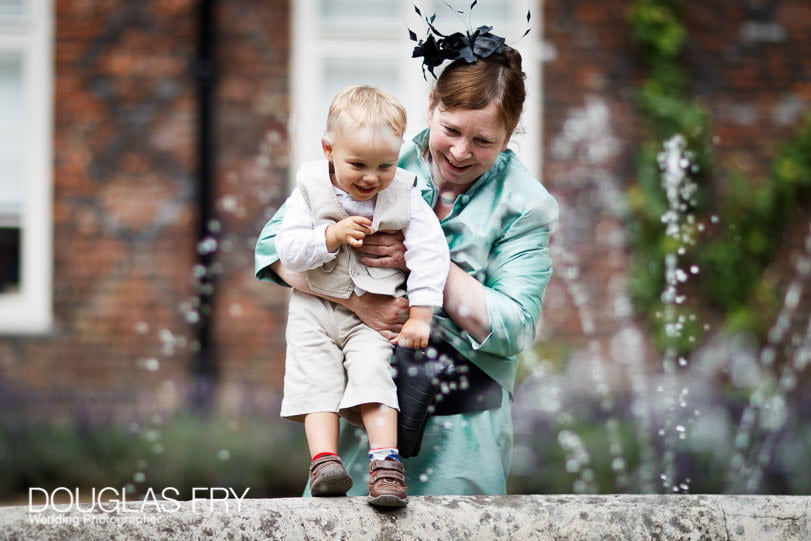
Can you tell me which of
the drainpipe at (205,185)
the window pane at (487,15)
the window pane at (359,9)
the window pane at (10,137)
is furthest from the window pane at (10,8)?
the window pane at (487,15)

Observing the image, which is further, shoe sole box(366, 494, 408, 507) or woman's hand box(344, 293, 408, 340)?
woman's hand box(344, 293, 408, 340)

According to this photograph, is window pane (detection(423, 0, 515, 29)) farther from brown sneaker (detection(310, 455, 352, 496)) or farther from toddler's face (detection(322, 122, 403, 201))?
brown sneaker (detection(310, 455, 352, 496))

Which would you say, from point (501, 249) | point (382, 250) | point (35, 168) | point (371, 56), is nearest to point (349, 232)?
point (382, 250)

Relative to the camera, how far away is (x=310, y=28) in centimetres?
Result: 616

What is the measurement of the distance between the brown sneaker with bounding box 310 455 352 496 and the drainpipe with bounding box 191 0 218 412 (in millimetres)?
4148

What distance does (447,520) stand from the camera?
75.8 inches

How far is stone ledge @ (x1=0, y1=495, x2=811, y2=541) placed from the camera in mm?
1836

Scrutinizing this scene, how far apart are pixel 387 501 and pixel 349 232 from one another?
568mm

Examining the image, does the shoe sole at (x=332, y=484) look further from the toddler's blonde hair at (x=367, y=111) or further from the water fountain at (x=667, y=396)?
the water fountain at (x=667, y=396)

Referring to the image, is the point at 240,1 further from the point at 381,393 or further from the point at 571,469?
the point at 381,393

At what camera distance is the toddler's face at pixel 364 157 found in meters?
1.94

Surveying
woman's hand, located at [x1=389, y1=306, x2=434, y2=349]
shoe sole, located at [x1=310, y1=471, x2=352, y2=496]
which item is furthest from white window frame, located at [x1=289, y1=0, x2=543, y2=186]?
shoe sole, located at [x1=310, y1=471, x2=352, y2=496]

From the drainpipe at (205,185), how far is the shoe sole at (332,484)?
416cm

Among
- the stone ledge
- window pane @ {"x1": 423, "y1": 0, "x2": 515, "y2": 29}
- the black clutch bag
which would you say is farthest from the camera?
window pane @ {"x1": 423, "y1": 0, "x2": 515, "y2": 29}
